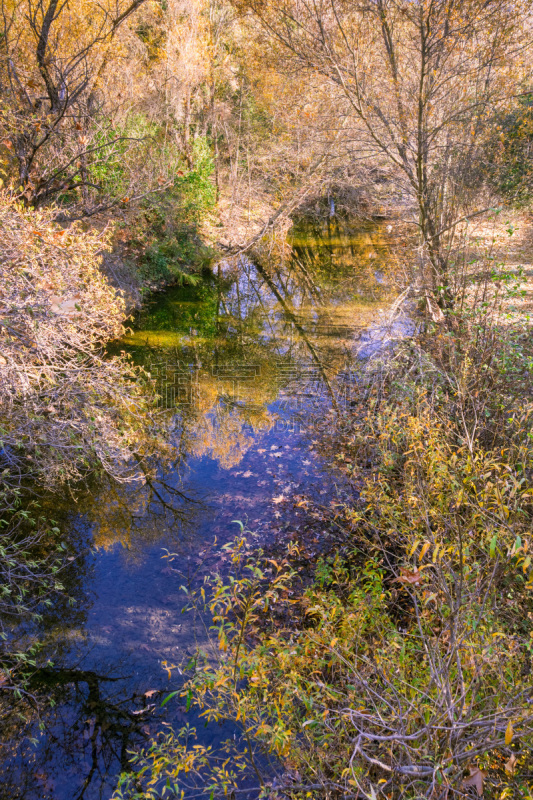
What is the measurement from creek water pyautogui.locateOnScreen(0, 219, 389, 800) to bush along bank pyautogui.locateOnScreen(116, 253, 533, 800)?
0.43 m

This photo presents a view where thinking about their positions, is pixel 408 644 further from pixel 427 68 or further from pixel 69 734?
pixel 427 68

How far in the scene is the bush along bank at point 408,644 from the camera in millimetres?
2170

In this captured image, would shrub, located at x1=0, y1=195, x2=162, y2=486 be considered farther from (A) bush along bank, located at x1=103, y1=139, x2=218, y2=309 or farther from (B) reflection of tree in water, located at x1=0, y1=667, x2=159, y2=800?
(A) bush along bank, located at x1=103, y1=139, x2=218, y2=309

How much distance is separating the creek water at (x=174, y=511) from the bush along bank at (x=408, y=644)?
17.1 inches

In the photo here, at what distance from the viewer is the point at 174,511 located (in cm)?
641

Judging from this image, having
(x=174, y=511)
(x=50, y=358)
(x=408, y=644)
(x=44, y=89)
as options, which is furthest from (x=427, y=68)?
(x=408, y=644)

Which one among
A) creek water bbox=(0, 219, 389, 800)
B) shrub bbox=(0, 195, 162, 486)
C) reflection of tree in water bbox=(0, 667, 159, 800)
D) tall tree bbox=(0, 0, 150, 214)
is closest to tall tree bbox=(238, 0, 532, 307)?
tall tree bbox=(0, 0, 150, 214)

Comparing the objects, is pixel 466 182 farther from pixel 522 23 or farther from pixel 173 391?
pixel 173 391

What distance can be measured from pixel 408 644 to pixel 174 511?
370 centimetres

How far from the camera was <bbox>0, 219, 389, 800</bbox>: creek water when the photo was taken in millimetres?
3865

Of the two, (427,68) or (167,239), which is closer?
(427,68)

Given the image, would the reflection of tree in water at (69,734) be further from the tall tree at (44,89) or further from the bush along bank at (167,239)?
the bush along bank at (167,239)

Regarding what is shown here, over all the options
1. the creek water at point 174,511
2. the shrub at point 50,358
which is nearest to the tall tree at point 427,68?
the creek water at point 174,511

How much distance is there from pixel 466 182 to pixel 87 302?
22.7 feet
